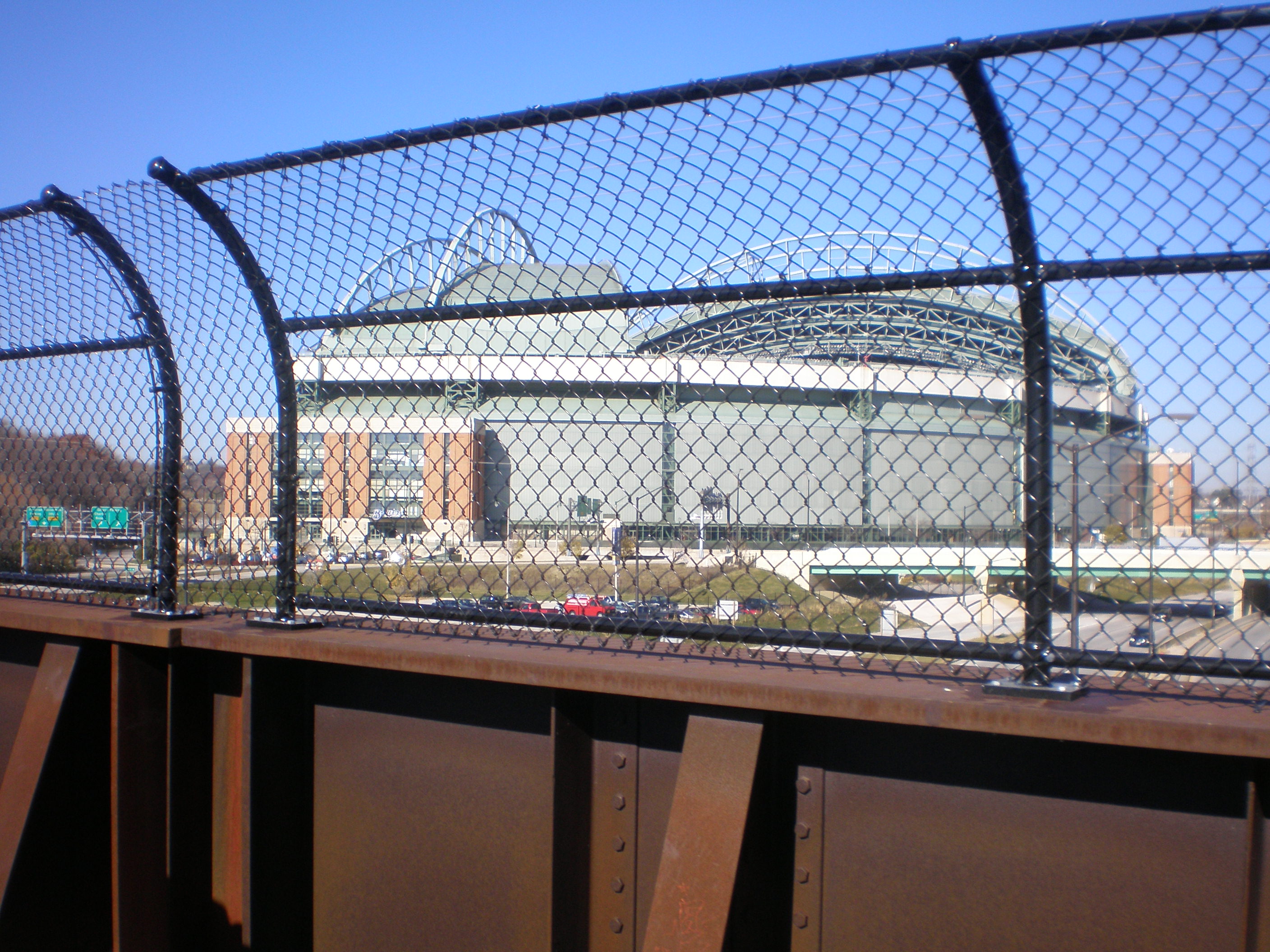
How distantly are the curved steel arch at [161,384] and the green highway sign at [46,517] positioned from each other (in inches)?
21.8

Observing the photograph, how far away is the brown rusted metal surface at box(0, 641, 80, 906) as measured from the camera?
9.30 feet

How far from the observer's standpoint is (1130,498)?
185cm

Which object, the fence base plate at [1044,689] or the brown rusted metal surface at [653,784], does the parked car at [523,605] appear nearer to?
the brown rusted metal surface at [653,784]

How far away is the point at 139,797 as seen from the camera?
2.85 meters

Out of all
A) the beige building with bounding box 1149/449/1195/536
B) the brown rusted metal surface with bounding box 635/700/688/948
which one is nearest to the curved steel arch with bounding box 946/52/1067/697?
the beige building with bounding box 1149/449/1195/536

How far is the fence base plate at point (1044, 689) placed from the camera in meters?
1.89

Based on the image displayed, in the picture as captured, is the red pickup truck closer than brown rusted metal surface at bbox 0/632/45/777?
Yes

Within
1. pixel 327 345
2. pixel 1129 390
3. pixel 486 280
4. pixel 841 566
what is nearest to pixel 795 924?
pixel 841 566

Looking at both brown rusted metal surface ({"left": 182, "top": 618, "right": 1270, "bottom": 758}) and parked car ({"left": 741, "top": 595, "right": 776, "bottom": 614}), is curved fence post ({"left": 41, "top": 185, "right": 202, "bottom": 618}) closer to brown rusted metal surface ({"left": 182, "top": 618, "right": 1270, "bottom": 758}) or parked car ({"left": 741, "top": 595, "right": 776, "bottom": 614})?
brown rusted metal surface ({"left": 182, "top": 618, "right": 1270, "bottom": 758})

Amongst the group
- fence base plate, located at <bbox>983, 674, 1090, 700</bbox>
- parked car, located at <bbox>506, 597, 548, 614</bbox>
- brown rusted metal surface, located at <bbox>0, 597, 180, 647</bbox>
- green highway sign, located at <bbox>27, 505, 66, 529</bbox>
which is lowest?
brown rusted metal surface, located at <bbox>0, 597, 180, 647</bbox>

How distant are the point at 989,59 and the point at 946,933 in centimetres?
206

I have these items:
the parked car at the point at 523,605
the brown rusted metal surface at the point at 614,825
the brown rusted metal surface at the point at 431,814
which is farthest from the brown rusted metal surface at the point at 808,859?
the parked car at the point at 523,605

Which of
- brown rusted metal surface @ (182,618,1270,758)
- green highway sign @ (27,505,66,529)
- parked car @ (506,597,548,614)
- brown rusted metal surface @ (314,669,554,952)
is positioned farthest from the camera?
green highway sign @ (27,505,66,529)

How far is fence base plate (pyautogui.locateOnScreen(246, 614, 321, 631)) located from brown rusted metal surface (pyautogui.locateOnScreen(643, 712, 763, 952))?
58.4 inches
